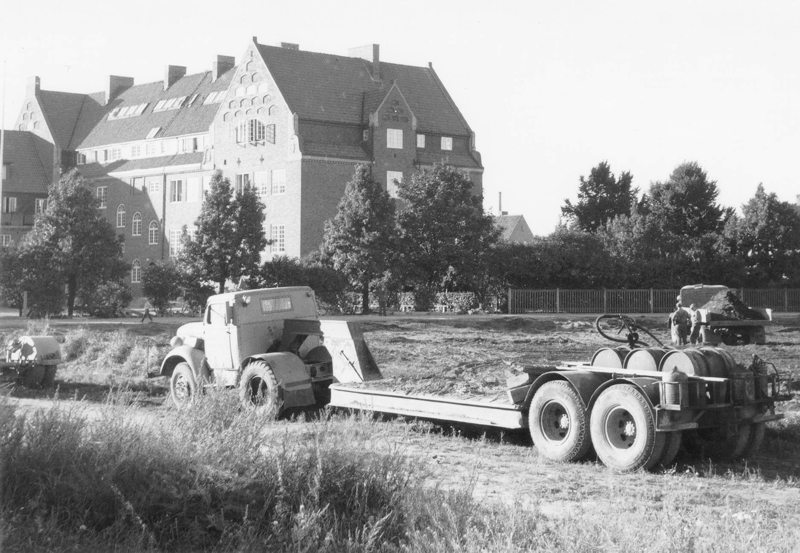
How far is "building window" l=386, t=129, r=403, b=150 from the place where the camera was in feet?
252

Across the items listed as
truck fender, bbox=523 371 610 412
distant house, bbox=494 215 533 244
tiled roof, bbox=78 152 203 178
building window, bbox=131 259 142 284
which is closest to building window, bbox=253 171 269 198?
tiled roof, bbox=78 152 203 178

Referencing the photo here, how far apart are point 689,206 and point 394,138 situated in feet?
66.9

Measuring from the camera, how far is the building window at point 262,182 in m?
76.1

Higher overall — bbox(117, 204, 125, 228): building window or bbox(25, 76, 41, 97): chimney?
bbox(25, 76, 41, 97): chimney

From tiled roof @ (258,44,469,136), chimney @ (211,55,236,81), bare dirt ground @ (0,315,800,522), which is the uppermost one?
chimney @ (211,55,236,81)

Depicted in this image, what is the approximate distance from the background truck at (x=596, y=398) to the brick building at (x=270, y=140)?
49.7 meters

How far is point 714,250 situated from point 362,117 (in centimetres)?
2570

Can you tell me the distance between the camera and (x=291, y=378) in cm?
1847

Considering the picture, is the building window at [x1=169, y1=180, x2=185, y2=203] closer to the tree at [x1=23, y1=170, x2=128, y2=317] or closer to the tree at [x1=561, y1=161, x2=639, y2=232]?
the tree at [x1=23, y1=170, x2=128, y2=317]

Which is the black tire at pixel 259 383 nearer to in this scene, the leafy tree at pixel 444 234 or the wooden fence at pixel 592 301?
the leafy tree at pixel 444 234

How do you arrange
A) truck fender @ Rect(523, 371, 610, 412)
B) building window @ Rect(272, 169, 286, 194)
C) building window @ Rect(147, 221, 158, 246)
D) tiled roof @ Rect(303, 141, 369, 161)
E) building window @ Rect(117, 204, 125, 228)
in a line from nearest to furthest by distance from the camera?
truck fender @ Rect(523, 371, 610, 412) < tiled roof @ Rect(303, 141, 369, 161) < building window @ Rect(272, 169, 286, 194) < building window @ Rect(147, 221, 158, 246) < building window @ Rect(117, 204, 125, 228)

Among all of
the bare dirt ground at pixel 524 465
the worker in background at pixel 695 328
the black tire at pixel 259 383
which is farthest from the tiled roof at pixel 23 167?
the black tire at pixel 259 383

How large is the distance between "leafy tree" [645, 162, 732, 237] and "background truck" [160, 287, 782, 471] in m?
57.0

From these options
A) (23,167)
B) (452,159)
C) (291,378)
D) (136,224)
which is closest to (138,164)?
(136,224)
